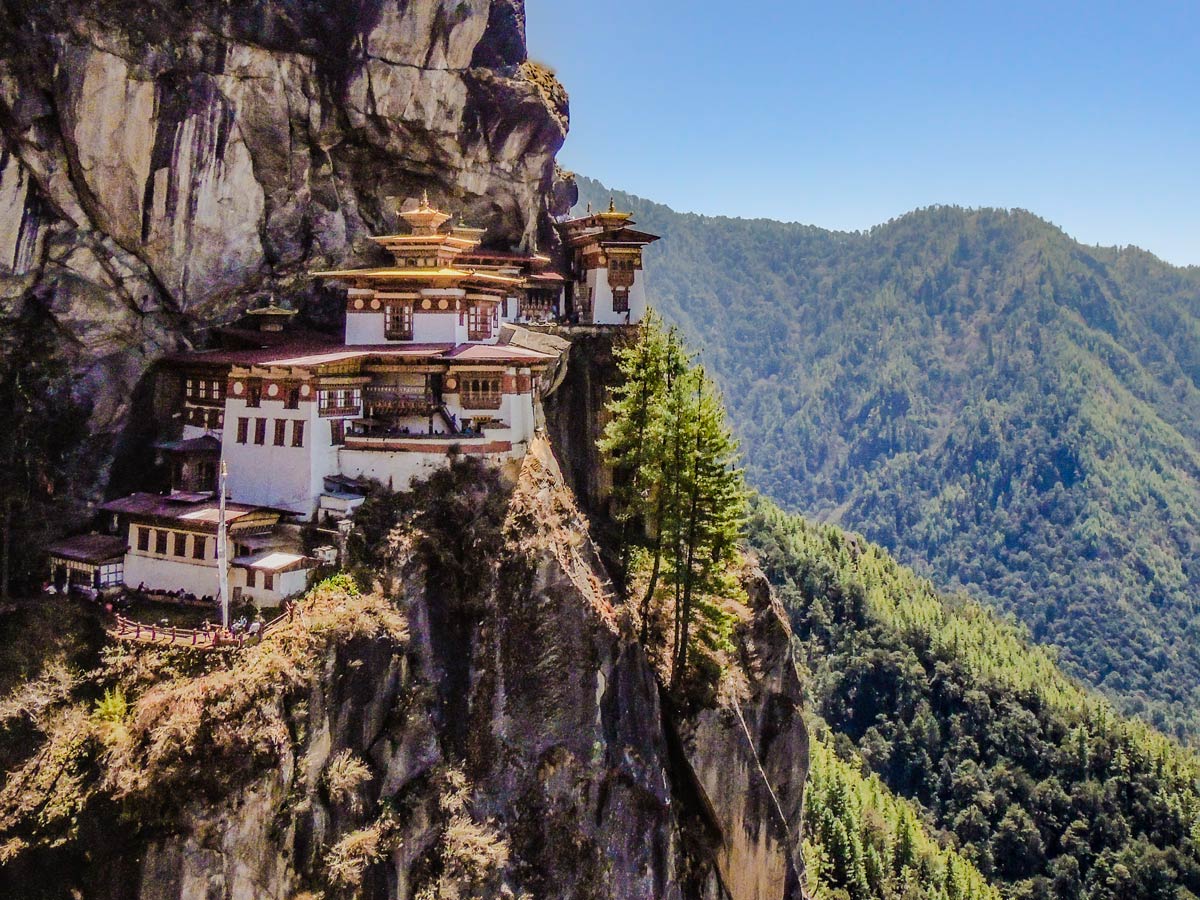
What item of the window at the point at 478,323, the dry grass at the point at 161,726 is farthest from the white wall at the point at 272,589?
the window at the point at 478,323

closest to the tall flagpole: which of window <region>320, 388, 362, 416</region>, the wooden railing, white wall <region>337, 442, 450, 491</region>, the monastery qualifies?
the monastery

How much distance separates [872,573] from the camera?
488 ft

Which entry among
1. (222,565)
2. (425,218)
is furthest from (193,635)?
(425,218)

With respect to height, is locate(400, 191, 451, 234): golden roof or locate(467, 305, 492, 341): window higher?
locate(400, 191, 451, 234): golden roof

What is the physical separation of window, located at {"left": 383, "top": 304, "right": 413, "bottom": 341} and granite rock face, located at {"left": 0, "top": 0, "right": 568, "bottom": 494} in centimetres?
535

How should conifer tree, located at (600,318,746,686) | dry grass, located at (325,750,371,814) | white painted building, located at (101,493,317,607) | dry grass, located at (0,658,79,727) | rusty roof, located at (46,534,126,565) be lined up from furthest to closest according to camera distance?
conifer tree, located at (600,318,746,686) < rusty roof, located at (46,534,126,565) < white painted building, located at (101,493,317,607) < dry grass, located at (325,750,371,814) < dry grass, located at (0,658,79,727)

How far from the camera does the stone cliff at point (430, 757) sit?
29.5m

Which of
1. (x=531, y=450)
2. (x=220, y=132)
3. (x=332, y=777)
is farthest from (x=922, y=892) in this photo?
(x=220, y=132)

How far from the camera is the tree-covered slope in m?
98.0

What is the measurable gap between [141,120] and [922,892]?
79.3m

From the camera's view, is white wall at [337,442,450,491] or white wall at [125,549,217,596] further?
white wall at [337,442,450,491]

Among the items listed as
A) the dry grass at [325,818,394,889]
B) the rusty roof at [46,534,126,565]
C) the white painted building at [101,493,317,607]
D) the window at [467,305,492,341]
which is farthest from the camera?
the window at [467,305,492,341]

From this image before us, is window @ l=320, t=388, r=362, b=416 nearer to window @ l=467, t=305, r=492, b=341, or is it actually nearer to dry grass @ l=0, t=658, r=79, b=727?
window @ l=467, t=305, r=492, b=341

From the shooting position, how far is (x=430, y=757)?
1399 inches
